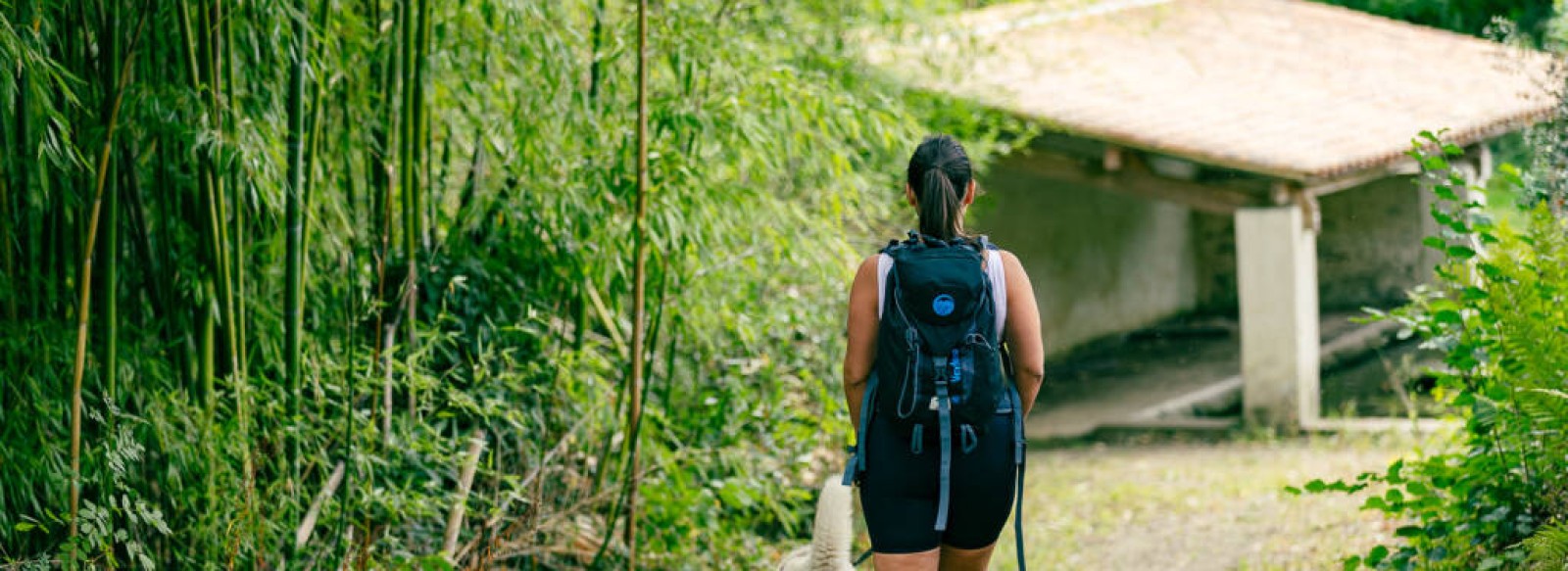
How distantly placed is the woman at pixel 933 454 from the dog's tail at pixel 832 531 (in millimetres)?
214

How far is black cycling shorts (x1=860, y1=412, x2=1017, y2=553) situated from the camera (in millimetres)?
2834

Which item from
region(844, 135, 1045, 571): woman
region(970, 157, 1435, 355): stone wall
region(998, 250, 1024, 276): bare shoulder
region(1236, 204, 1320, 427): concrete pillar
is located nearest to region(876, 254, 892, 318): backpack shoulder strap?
region(844, 135, 1045, 571): woman

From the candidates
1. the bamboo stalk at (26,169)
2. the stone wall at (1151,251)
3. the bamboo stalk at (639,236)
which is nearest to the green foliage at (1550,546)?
the bamboo stalk at (639,236)

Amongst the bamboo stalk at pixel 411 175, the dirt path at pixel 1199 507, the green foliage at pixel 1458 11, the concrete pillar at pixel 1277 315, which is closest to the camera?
the bamboo stalk at pixel 411 175

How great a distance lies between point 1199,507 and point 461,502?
429 cm

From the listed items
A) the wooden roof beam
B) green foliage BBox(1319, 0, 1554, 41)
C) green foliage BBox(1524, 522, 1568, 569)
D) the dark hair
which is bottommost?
green foliage BBox(1524, 522, 1568, 569)

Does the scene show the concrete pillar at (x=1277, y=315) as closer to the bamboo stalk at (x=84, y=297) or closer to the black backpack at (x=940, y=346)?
the black backpack at (x=940, y=346)

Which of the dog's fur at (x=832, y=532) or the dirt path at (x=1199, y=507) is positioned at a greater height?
the dog's fur at (x=832, y=532)

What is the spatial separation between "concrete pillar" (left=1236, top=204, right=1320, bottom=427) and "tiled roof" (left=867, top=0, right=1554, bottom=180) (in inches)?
22.0

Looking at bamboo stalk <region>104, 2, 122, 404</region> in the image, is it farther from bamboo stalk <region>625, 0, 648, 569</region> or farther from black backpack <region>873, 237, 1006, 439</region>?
black backpack <region>873, 237, 1006, 439</region>

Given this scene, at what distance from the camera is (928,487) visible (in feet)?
9.35

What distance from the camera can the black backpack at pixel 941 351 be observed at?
2779mm

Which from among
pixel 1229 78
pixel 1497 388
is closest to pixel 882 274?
pixel 1497 388

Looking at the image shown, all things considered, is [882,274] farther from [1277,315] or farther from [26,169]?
[1277,315]
